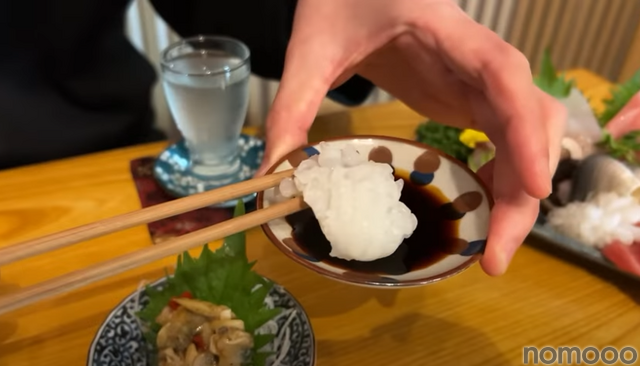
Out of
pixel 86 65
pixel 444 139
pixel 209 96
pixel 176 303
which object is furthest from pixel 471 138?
pixel 86 65

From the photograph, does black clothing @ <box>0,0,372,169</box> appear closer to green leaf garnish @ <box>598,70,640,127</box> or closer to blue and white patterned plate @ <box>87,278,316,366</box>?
green leaf garnish @ <box>598,70,640,127</box>

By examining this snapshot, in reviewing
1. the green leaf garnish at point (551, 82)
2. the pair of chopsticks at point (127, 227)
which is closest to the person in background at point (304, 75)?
the pair of chopsticks at point (127, 227)

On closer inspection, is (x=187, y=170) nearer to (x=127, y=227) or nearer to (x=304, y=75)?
(x=304, y=75)

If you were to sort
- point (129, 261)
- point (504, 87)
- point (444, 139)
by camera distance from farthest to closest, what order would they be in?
point (444, 139) < point (504, 87) < point (129, 261)

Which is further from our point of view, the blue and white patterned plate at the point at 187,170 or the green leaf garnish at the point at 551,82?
the green leaf garnish at the point at 551,82

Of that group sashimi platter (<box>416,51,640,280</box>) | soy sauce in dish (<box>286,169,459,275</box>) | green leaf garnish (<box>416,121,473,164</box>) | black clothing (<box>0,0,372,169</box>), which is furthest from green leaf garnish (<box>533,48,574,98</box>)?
soy sauce in dish (<box>286,169,459,275</box>)

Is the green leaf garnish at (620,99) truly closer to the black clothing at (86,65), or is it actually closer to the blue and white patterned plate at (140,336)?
the black clothing at (86,65)

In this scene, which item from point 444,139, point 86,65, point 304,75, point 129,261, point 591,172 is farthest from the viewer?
point 86,65
